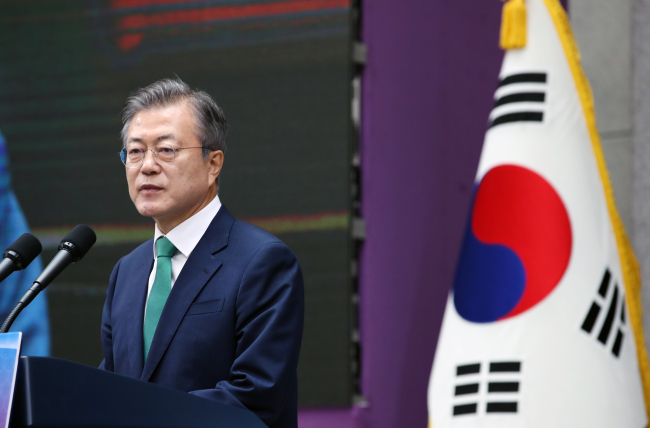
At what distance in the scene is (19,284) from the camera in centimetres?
262

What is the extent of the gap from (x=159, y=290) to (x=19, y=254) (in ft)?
0.97

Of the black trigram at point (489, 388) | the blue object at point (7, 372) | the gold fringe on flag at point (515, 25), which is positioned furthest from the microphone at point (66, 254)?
the gold fringe on flag at point (515, 25)

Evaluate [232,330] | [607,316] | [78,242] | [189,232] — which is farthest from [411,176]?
[78,242]

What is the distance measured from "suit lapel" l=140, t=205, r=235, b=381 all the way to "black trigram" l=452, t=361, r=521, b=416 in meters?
1.11

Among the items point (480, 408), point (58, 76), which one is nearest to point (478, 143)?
point (480, 408)

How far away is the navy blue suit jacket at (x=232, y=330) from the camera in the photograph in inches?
45.4

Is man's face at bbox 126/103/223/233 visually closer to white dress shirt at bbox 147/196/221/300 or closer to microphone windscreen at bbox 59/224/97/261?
white dress shirt at bbox 147/196/221/300

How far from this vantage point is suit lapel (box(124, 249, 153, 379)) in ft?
4.21

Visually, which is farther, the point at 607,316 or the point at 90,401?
the point at 607,316

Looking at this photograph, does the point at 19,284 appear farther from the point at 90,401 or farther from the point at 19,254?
the point at 90,401

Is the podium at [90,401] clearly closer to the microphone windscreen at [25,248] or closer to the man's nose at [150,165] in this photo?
the microphone windscreen at [25,248]

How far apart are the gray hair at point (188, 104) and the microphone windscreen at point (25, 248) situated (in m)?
0.35

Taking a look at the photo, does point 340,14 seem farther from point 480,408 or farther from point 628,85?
point 480,408

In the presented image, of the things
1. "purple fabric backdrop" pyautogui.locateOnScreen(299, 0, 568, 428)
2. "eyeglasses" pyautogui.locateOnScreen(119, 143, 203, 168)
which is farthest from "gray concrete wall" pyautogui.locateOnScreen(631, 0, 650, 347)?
"eyeglasses" pyautogui.locateOnScreen(119, 143, 203, 168)
